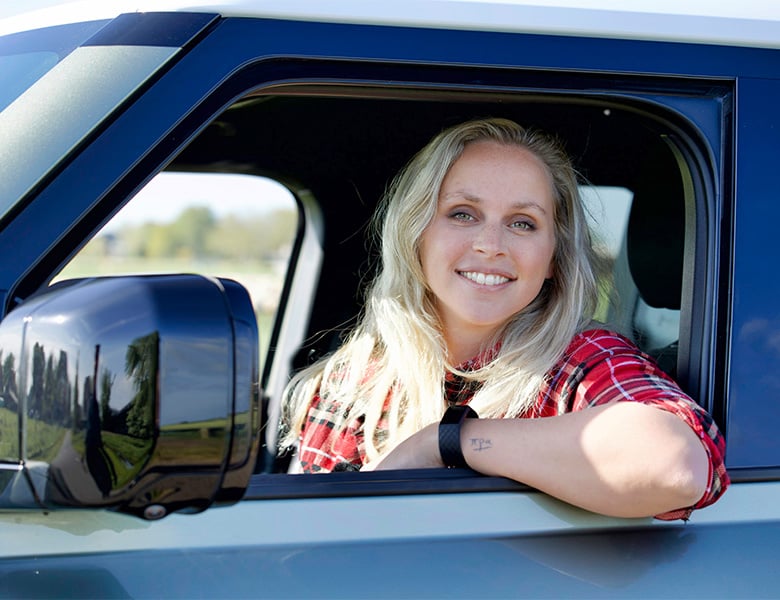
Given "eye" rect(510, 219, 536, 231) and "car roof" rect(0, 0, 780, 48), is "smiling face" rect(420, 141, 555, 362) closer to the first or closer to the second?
"eye" rect(510, 219, 536, 231)

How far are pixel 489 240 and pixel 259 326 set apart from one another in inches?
24.9

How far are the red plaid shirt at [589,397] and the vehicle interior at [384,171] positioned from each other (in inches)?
8.1

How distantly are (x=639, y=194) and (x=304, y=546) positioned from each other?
1.46 metres

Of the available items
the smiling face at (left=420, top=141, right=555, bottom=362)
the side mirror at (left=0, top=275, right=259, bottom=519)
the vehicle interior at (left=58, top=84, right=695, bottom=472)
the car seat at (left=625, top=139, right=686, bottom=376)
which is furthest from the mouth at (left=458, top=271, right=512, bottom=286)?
the side mirror at (left=0, top=275, right=259, bottom=519)

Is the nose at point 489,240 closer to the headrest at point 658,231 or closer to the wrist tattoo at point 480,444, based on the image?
the headrest at point 658,231

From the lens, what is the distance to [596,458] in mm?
1423

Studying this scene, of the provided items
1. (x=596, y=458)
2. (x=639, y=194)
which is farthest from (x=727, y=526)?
(x=639, y=194)

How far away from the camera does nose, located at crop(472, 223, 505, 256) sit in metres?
1.93

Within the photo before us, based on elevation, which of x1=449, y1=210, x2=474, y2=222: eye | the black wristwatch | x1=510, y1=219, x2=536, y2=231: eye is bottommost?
the black wristwatch

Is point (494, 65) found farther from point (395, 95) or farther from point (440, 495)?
point (440, 495)

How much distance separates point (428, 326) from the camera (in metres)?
2.06

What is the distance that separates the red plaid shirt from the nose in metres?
0.22

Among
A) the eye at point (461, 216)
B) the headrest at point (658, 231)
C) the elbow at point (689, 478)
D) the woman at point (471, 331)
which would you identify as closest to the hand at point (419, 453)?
the woman at point (471, 331)

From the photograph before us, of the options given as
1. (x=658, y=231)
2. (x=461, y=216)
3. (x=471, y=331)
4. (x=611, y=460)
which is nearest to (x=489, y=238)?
(x=461, y=216)
